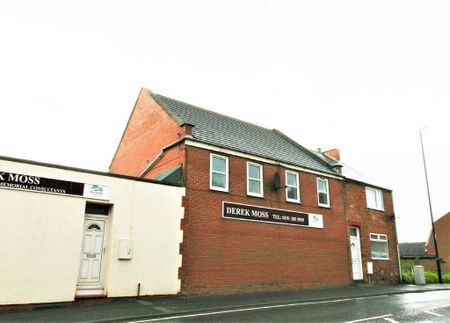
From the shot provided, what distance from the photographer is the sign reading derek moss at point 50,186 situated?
1066 cm

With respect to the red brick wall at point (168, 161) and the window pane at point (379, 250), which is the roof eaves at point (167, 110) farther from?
the window pane at point (379, 250)

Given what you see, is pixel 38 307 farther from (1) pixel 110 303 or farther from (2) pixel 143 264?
(2) pixel 143 264

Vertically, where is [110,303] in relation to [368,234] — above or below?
below

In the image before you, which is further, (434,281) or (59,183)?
(434,281)

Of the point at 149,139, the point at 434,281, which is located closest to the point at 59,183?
the point at 149,139

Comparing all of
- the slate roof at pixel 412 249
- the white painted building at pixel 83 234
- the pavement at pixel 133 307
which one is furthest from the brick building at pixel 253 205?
the slate roof at pixel 412 249

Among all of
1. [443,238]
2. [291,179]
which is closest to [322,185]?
[291,179]

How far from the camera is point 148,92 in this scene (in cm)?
1998

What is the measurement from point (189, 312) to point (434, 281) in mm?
21287

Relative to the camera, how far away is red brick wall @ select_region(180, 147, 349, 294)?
14.1 metres

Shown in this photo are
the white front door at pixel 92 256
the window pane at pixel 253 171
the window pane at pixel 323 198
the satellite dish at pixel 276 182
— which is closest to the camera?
the white front door at pixel 92 256

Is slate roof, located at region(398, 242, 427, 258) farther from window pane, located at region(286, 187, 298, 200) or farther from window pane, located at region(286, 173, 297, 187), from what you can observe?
window pane, located at region(286, 187, 298, 200)

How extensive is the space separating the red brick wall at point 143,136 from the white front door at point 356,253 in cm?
1204

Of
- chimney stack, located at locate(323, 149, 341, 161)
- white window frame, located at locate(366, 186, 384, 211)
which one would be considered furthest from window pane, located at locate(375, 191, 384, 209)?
chimney stack, located at locate(323, 149, 341, 161)
